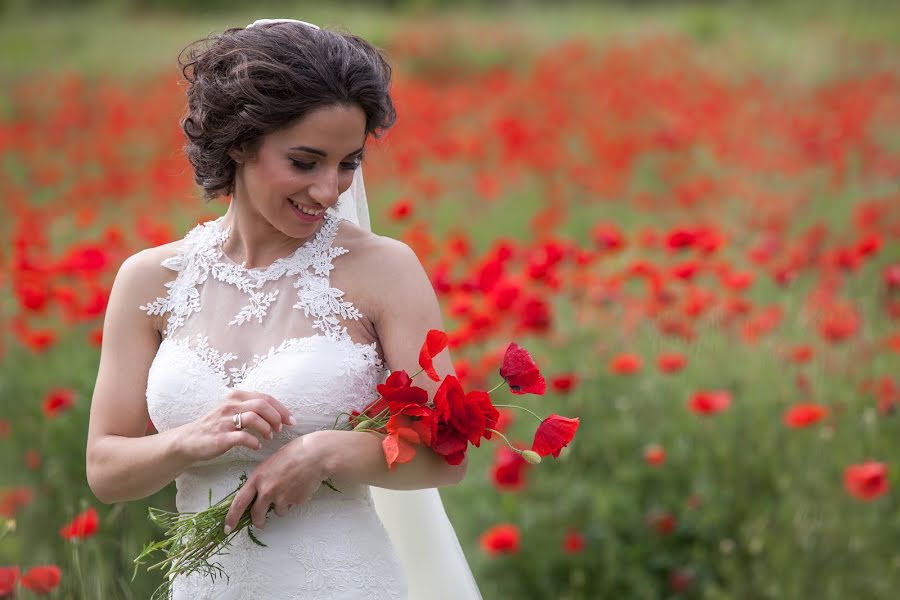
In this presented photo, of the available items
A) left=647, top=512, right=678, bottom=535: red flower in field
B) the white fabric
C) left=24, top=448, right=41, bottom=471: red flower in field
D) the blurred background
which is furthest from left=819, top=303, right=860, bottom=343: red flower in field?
left=24, top=448, right=41, bottom=471: red flower in field

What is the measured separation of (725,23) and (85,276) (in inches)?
441

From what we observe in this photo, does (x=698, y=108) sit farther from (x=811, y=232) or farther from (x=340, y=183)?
(x=340, y=183)

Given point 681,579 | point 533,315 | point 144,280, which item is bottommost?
point 681,579

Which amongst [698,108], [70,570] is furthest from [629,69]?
[70,570]

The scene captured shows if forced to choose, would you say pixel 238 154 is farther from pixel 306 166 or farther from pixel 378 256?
pixel 378 256

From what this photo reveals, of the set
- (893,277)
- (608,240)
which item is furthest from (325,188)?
(893,277)

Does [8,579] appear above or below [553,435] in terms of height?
below

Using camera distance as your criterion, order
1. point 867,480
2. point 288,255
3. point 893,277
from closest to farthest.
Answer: point 288,255
point 867,480
point 893,277

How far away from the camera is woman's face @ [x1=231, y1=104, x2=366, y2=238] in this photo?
2.04 m

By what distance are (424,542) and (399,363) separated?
679mm

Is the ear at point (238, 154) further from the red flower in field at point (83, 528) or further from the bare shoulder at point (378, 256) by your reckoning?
the red flower in field at point (83, 528)

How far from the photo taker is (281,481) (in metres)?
1.94

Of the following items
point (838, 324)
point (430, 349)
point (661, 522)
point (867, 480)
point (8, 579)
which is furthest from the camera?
point (838, 324)

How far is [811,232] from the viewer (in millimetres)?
5629
